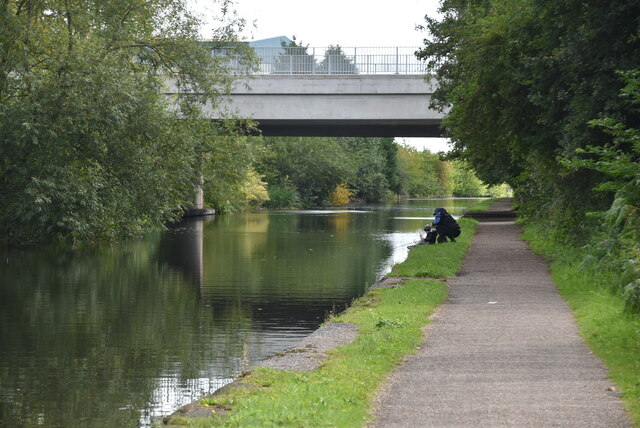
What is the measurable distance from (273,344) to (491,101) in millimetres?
9960

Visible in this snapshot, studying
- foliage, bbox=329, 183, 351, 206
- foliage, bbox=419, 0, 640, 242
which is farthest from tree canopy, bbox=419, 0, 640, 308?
foliage, bbox=329, 183, 351, 206

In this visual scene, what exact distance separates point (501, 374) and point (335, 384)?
179 cm

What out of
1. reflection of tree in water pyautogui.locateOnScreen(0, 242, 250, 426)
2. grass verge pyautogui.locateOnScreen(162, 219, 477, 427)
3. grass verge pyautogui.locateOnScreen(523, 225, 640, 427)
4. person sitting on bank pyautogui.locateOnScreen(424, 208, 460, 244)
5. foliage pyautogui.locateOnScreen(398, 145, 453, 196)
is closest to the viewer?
grass verge pyautogui.locateOnScreen(162, 219, 477, 427)

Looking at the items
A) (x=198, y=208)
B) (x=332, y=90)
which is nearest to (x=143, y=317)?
(x=332, y=90)

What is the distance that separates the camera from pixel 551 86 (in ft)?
62.1

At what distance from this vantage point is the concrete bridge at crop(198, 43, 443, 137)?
42344 mm

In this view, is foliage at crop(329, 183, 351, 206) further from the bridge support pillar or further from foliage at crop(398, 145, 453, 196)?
foliage at crop(398, 145, 453, 196)

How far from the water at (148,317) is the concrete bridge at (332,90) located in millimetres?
8744

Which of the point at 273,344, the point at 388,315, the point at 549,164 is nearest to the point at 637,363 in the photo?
the point at 388,315

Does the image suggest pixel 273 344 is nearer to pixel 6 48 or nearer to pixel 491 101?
pixel 491 101

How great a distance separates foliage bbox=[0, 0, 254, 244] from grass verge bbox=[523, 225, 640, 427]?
49.3 feet

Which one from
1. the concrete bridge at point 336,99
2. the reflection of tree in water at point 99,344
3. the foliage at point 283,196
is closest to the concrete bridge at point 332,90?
the concrete bridge at point 336,99

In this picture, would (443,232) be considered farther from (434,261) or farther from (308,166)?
(308,166)

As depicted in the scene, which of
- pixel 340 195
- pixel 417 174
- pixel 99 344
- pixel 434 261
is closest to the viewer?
pixel 99 344
